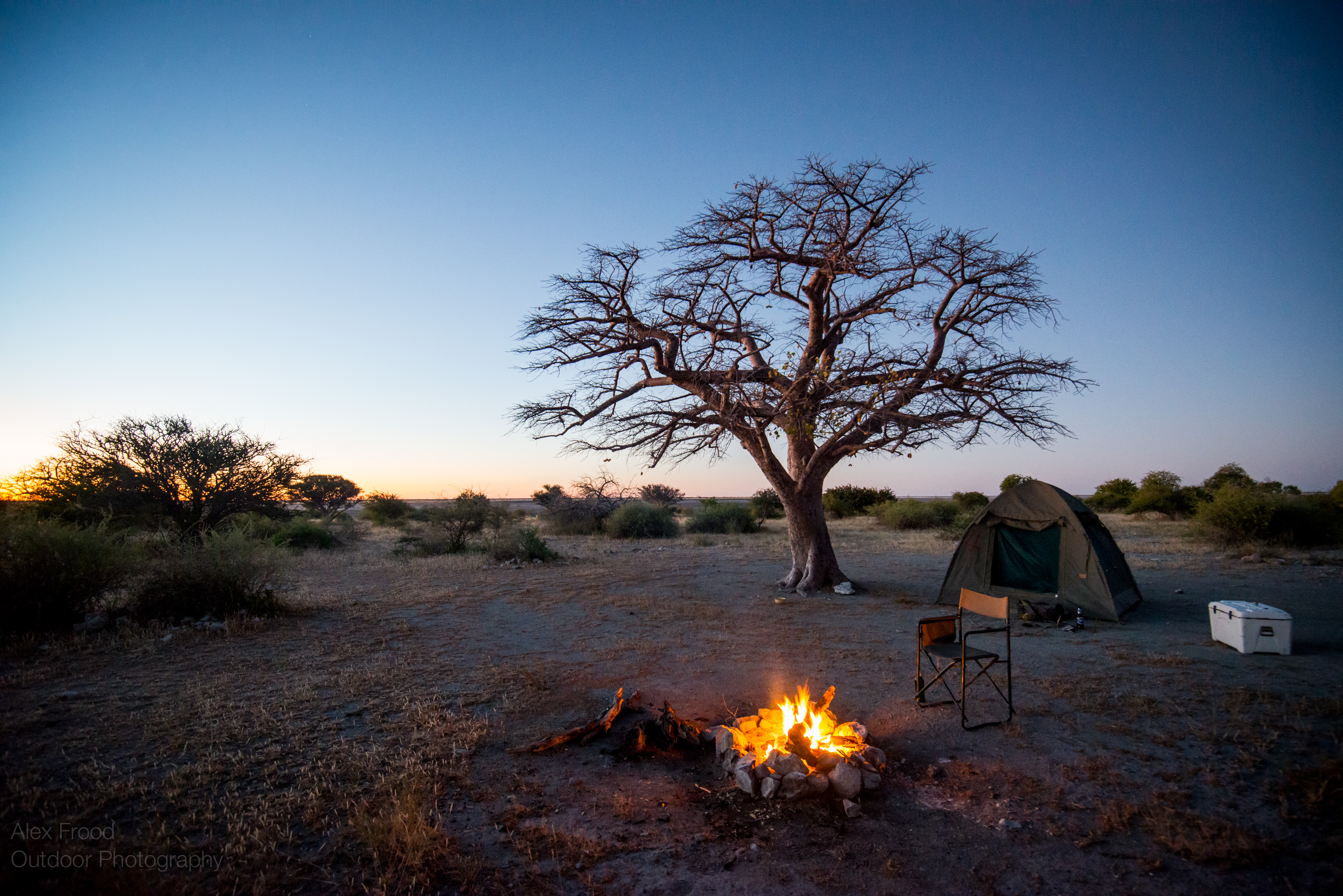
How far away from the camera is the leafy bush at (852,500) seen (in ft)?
124

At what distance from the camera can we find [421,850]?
3318 millimetres

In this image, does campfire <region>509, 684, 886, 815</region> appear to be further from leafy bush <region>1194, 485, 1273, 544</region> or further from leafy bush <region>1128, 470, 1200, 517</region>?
leafy bush <region>1128, 470, 1200, 517</region>

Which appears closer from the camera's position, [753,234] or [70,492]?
[753,234]

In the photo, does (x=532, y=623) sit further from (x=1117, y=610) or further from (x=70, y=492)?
(x=70, y=492)

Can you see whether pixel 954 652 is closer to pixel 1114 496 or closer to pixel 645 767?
pixel 645 767

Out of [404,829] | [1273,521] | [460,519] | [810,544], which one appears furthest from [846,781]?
[1273,521]

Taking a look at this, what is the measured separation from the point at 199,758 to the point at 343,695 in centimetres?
163

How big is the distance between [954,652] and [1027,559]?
6227 mm

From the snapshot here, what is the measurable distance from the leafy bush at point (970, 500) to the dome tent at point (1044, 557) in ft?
72.1

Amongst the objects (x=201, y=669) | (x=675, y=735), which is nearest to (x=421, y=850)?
(x=675, y=735)

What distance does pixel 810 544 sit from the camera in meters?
12.1

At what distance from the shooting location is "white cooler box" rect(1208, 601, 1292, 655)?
272 inches

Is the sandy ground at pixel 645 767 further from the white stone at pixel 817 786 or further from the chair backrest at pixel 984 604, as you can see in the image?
the chair backrest at pixel 984 604

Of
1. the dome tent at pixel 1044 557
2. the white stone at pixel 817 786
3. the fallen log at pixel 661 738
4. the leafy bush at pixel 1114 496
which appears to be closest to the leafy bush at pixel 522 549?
the dome tent at pixel 1044 557
